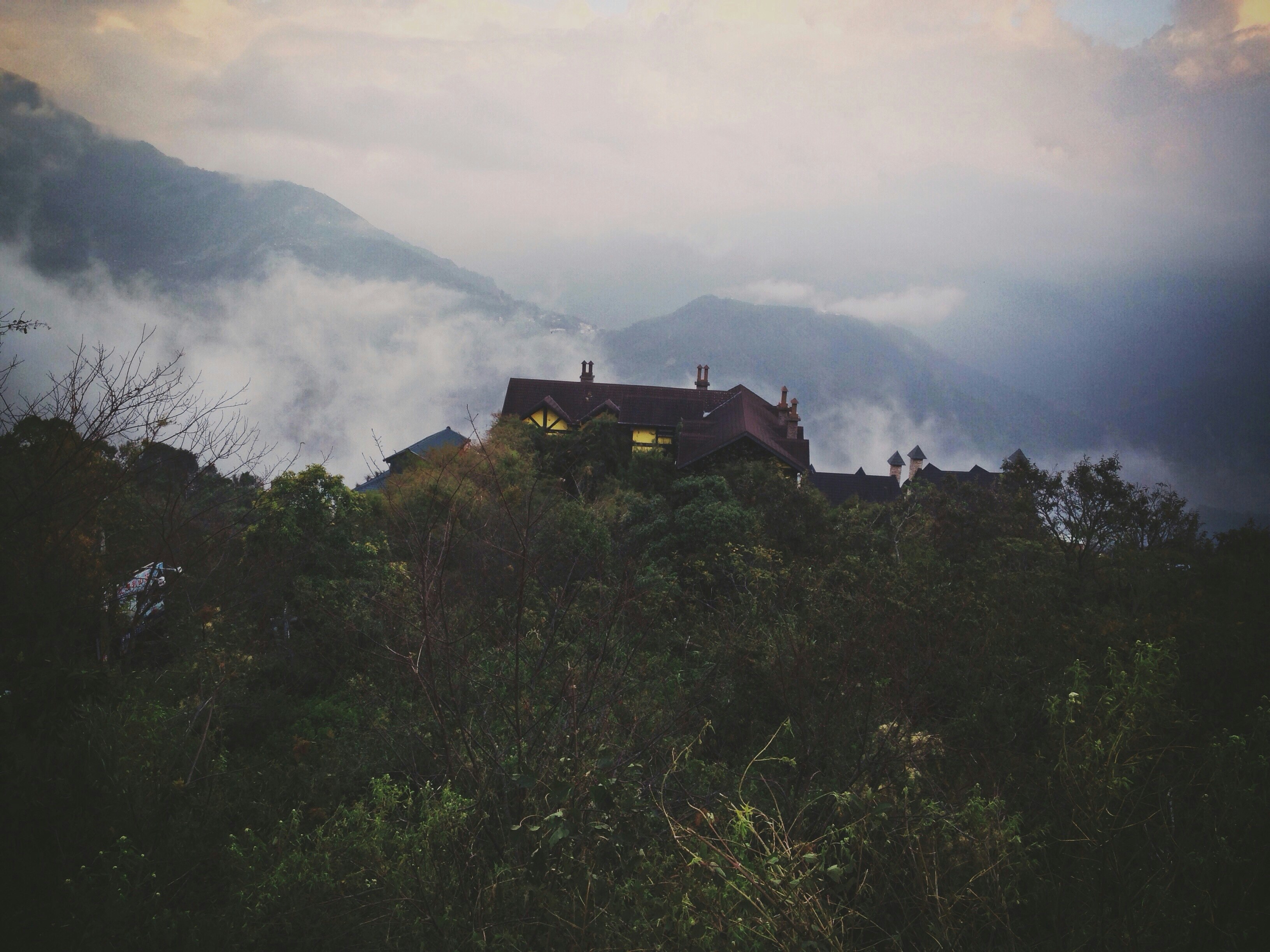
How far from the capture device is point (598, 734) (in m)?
4.34

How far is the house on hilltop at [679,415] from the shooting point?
26438 mm

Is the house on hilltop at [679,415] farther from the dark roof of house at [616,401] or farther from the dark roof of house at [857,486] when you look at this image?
the dark roof of house at [857,486]

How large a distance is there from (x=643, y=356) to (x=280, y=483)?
455 ft

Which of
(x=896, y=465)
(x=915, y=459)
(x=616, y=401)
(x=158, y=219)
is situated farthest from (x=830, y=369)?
(x=158, y=219)

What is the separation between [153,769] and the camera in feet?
19.7

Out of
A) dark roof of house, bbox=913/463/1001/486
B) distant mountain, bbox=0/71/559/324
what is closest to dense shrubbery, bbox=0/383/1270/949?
dark roof of house, bbox=913/463/1001/486

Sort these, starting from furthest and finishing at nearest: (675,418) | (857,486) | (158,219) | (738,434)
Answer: (158,219) < (857,486) < (675,418) < (738,434)

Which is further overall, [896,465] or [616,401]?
[896,465]

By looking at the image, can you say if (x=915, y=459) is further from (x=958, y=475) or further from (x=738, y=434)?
(x=738, y=434)

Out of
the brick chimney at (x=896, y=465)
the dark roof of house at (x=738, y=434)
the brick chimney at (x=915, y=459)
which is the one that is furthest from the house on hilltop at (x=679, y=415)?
the brick chimney at (x=915, y=459)

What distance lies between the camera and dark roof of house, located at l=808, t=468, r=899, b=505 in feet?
139

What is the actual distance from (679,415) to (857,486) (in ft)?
56.9

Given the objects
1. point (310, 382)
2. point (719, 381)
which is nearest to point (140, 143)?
point (310, 382)

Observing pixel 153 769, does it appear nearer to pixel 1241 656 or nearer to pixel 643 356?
pixel 1241 656
